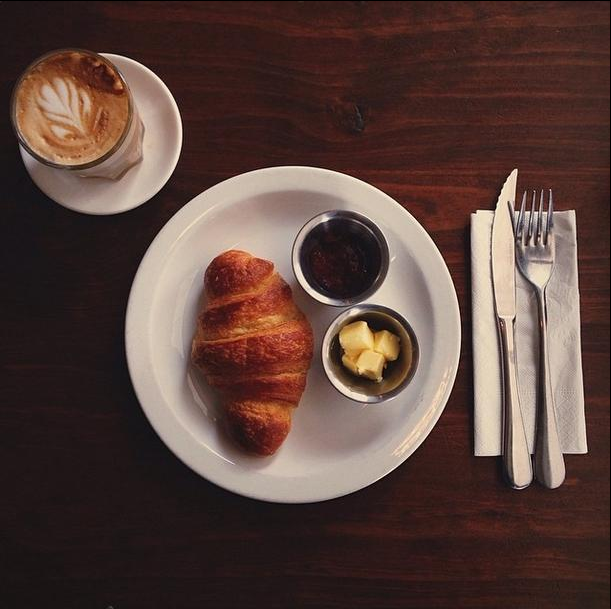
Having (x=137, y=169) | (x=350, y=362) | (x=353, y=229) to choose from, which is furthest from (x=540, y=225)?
(x=137, y=169)

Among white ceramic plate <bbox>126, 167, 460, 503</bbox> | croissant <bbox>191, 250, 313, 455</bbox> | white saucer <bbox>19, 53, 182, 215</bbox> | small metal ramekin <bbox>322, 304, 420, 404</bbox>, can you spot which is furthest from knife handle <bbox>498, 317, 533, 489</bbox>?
white saucer <bbox>19, 53, 182, 215</bbox>

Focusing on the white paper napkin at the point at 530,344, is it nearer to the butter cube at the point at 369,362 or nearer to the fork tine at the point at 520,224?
the fork tine at the point at 520,224

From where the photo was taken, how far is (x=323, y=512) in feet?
4.74

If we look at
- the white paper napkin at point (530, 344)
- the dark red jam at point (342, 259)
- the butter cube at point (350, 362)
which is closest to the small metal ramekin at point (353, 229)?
the dark red jam at point (342, 259)

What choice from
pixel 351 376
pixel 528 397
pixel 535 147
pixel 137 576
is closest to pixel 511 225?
pixel 535 147

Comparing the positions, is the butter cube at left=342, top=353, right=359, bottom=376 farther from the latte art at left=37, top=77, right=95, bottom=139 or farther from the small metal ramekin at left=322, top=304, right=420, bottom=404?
the latte art at left=37, top=77, right=95, bottom=139

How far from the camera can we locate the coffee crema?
4.29ft

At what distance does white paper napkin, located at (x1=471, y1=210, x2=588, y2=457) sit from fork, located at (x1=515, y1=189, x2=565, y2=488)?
0.02m

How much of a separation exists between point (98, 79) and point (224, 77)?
0.30 meters

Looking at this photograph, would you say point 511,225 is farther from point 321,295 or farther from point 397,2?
point 397,2

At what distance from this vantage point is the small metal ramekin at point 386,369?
4.32 ft

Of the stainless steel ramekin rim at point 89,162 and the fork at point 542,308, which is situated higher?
the stainless steel ramekin rim at point 89,162

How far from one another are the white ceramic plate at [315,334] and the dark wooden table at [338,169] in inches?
3.3

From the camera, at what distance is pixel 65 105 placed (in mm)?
1313
